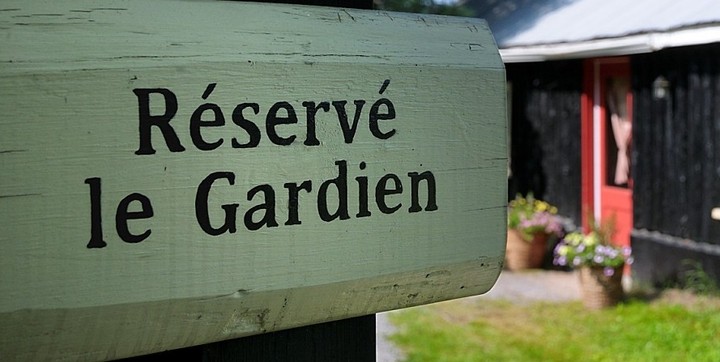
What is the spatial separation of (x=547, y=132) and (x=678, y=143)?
2.42 metres

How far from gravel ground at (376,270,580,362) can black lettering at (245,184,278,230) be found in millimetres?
5865

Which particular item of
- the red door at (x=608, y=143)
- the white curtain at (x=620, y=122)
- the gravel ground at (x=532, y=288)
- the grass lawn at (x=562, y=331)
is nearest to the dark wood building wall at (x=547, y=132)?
the red door at (x=608, y=143)

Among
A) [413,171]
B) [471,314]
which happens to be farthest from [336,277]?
[471,314]

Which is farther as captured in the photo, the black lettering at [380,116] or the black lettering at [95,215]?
the black lettering at [380,116]

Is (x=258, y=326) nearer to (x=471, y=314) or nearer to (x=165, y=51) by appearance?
(x=165, y=51)

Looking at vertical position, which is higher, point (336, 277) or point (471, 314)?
point (336, 277)

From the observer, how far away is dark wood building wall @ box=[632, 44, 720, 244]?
7453 millimetres

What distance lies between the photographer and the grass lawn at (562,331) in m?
5.96

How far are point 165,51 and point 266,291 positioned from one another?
11.6 inches

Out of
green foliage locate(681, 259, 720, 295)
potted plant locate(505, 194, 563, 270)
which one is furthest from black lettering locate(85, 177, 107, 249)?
potted plant locate(505, 194, 563, 270)

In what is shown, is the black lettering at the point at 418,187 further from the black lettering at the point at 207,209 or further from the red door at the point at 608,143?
the red door at the point at 608,143

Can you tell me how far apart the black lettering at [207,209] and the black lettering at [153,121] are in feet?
0.15

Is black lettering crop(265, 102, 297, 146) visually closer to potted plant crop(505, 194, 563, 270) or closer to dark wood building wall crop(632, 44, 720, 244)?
dark wood building wall crop(632, 44, 720, 244)

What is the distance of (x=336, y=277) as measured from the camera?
41.3 inches
